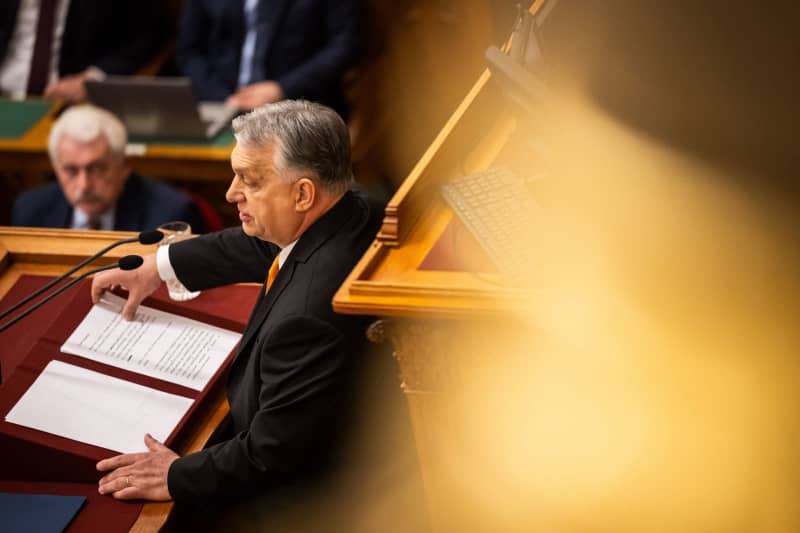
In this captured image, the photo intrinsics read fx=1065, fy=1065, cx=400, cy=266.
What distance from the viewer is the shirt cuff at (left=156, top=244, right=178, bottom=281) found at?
269 centimetres

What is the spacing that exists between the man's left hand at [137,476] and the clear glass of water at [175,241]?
0.56 m

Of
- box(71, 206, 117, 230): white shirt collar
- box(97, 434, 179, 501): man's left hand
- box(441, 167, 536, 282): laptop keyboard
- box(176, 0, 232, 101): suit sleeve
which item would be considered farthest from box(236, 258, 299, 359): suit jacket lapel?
box(176, 0, 232, 101): suit sleeve

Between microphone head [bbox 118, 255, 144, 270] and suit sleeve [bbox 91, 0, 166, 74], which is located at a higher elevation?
microphone head [bbox 118, 255, 144, 270]

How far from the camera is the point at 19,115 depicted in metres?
4.82

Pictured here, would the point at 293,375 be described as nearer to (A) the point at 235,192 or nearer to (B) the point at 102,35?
(A) the point at 235,192

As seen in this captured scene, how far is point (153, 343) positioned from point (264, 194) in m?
0.55

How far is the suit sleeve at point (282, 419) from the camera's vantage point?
86.0 inches

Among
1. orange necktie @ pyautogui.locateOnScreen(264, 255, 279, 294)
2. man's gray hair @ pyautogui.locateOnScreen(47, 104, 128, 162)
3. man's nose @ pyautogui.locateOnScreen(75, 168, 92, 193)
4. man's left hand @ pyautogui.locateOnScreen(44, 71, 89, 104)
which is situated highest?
orange necktie @ pyautogui.locateOnScreen(264, 255, 279, 294)

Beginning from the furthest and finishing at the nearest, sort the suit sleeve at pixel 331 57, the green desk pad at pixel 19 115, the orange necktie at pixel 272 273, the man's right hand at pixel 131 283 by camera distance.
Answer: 1. the suit sleeve at pixel 331 57
2. the green desk pad at pixel 19 115
3. the man's right hand at pixel 131 283
4. the orange necktie at pixel 272 273

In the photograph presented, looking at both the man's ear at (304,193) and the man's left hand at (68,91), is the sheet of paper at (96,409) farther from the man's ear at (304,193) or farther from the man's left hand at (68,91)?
the man's left hand at (68,91)

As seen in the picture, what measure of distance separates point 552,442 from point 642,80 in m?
0.72

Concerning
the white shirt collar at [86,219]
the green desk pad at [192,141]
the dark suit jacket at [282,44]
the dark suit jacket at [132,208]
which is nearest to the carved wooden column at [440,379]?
the dark suit jacket at [132,208]

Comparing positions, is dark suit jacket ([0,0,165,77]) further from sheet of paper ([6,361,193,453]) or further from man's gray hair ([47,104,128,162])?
sheet of paper ([6,361,193,453])

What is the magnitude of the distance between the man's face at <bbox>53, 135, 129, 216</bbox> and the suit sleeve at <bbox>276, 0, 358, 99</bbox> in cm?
123
